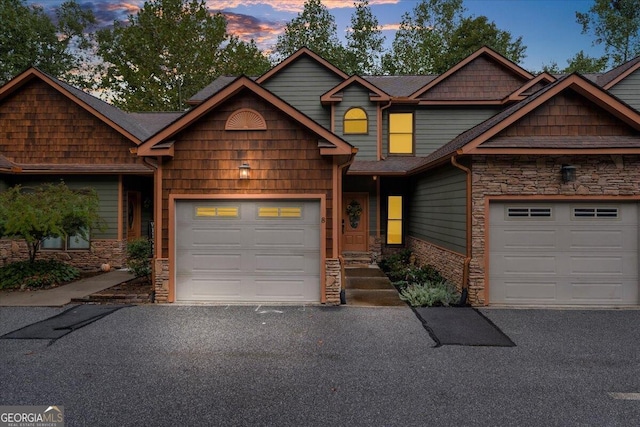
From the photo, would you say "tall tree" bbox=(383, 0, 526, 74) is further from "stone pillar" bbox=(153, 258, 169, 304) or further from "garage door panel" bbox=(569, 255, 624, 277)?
"stone pillar" bbox=(153, 258, 169, 304)

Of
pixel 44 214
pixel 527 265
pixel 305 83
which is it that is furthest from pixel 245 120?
pixel 527 265

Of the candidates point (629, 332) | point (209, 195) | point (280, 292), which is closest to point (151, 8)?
point (209, 195)

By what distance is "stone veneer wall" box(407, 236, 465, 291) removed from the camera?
26.4ft

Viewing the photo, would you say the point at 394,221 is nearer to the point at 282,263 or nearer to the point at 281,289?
the point at 282,263

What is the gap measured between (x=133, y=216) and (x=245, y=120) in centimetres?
770

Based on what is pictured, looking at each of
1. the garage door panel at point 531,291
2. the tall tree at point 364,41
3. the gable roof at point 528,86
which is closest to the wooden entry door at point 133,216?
the garage door panel at point 531,291

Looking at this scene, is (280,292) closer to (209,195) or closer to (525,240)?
(209,195)

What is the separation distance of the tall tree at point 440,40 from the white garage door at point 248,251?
2431 centimetres

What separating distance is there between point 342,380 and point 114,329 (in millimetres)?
4250

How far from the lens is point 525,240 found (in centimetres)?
752

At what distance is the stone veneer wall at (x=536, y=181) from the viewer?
730cm

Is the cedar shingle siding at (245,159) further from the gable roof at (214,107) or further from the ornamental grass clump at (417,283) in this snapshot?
the ornamental grass clump at (417,283)

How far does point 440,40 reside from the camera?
2920cm

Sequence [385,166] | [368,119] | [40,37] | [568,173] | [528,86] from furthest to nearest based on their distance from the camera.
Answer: [40,37] → [368,119] → [528,86] → [385,166] → [568,173]
